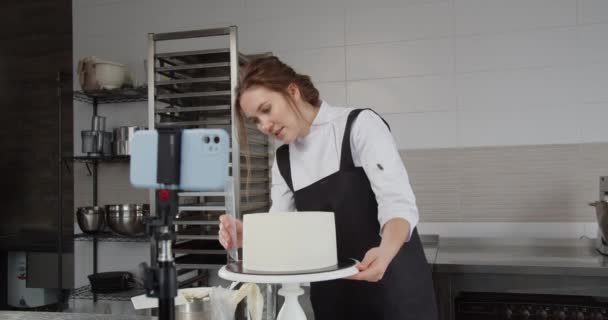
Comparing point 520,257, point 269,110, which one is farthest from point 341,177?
point 520,257

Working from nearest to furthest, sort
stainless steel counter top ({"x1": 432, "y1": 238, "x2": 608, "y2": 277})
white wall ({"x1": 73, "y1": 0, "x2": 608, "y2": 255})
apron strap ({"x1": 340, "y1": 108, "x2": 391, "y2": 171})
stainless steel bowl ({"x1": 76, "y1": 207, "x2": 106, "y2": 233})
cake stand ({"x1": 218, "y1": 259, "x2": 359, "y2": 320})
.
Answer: cake stand ({"x1": 218, "y1": 259, "x2": 359, "y2": 320}) → apron strap ({"x1": 340, "y1": 108, "x2": 391, "y2": 171}) → stainless steel counter top ({"x1": 432, "y1": 238, "x2": 608, "y2": 277}) → white wall ({"x1": 73, "y1": 0, "x2": 608, "y2": 255}) → stainless steel bowl ({"x1": 76, "y1": 207, "x2": 106, "y2": 233})

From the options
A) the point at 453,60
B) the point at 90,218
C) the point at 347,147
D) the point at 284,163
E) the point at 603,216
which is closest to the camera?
the point at 347,147

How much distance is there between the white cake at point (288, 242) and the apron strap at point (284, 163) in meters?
0.55

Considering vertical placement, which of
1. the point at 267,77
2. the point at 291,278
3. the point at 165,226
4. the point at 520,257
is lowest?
the point at 520,257

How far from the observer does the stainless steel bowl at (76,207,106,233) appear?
337 cm

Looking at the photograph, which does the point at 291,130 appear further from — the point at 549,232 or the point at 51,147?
the point at 51,147

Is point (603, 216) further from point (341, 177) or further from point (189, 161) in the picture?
point (189, 161)

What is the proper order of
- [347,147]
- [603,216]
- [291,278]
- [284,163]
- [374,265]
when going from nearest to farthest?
[291,278], [374,265], [347,147], [284,163], [603,216]

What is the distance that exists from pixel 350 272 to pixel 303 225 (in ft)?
0.62

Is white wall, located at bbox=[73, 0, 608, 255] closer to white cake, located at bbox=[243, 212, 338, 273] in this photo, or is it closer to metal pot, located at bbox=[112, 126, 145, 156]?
metal pot, located at bbox=[112, 126, 145, 156]

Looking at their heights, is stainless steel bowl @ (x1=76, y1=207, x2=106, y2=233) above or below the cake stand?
below

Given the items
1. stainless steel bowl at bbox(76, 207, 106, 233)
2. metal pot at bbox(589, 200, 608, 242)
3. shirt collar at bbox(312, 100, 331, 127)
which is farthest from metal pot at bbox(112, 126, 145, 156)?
metal pot at bbox(589, 200, 608, 242)

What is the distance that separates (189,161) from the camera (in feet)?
2.45

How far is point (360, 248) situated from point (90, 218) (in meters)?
2.25
